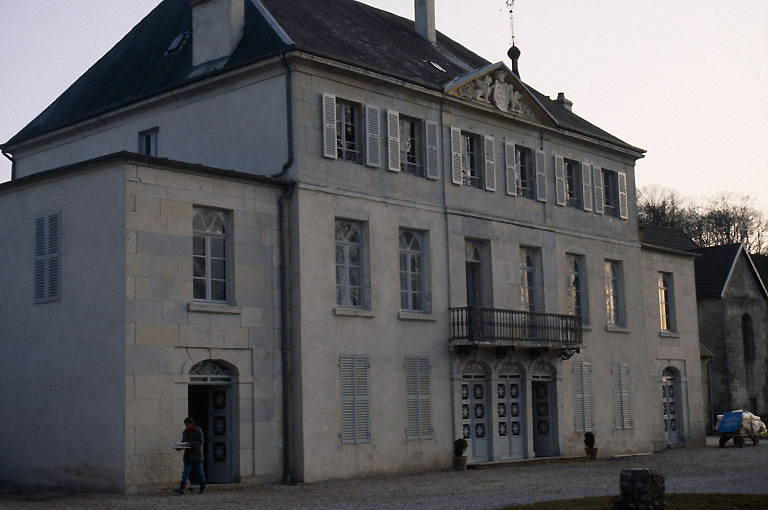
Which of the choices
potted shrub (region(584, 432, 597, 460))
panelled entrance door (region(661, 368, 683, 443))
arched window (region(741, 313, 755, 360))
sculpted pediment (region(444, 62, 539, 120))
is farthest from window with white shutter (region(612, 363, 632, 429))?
arched window (region(741, 313, 755, 360))

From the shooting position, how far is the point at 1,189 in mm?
23375

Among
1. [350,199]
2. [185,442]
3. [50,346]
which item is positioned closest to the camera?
[185,442]

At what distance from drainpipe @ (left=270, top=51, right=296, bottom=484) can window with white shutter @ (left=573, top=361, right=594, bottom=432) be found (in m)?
11.0

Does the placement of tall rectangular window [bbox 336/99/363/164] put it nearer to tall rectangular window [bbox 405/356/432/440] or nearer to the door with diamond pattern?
tall rectangular window [bbox 405/356/432/440]

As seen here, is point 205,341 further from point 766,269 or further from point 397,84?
point 766,269

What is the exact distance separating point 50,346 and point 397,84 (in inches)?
392

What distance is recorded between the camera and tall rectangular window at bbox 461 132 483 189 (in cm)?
2914

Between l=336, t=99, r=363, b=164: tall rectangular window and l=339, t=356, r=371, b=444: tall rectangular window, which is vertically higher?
l=336, t=99, r=363, b=164: tall rectangular window

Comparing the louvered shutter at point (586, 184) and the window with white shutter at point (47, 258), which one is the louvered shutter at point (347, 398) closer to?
the window with white shutter at point (47, 258)

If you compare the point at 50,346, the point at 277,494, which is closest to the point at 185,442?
the point at 277,494

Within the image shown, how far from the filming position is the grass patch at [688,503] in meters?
16.1

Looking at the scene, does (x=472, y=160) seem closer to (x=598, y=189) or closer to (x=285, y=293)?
(x=598, y=189)

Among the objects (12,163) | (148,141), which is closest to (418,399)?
(148,141)

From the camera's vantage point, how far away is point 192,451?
66.7 feet
